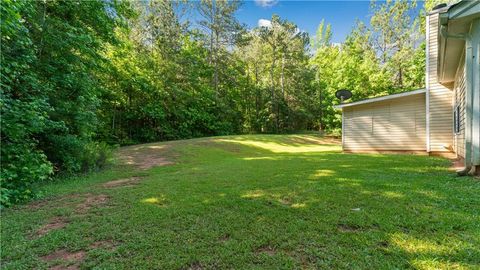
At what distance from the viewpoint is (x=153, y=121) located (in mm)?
19375

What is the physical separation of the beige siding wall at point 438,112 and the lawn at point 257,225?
5.07 meters

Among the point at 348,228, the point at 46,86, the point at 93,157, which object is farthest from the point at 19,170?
the point at 348,228

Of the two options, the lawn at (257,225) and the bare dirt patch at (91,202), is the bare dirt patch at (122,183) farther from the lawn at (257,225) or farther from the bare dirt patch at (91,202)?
the bare dirt patch at (91,202)

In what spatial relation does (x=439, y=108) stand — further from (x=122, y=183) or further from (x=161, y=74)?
(x=161, y=74)

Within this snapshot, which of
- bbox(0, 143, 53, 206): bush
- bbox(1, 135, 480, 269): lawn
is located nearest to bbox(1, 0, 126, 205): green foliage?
bbox(0, 143, 53, 206): bush

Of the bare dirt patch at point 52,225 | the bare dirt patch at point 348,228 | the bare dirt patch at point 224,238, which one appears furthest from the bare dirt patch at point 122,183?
the bare dirt patch at point 348,228

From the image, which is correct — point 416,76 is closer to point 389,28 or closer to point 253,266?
point 389,28

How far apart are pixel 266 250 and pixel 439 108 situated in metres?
9.98

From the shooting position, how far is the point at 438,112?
9320mm

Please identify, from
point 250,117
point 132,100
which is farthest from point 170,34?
point 250,117

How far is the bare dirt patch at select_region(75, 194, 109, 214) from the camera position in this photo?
3854 mm

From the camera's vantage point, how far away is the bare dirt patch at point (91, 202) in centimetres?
385

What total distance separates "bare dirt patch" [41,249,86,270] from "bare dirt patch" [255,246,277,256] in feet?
5.11

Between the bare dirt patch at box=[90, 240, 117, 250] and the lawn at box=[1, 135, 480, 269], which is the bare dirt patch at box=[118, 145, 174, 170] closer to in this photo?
the lawn at box=[1, 135, 480, 269]
